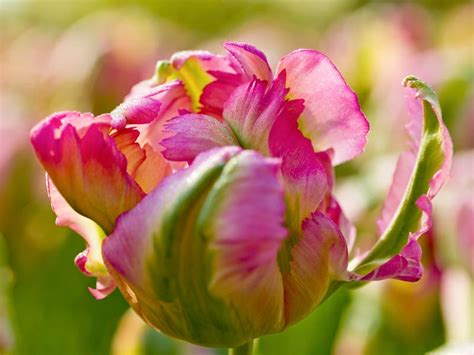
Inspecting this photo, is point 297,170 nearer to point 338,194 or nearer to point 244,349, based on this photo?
point 244,349

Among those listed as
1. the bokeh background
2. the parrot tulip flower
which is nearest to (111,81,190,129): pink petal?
the parrot tulip flower

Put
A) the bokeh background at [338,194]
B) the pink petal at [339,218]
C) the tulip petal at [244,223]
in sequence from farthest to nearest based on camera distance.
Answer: the bokeh background at [338,194]
the pink petal at [339,218]
the tulip petal at [244,223]

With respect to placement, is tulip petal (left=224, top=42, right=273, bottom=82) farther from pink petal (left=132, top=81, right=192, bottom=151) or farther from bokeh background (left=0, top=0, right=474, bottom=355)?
bokeh background (left=0, top=0, right=474, bottom=355)

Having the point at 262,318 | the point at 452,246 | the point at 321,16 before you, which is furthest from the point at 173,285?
the point at 321,16

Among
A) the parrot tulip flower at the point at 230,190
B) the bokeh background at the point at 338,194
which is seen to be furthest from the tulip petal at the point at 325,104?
the bokeh background at the point at 338,194

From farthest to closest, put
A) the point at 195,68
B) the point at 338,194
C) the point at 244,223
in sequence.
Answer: the point at 338,194
the point at 195,68
the point at 244,223

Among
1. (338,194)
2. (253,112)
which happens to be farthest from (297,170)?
(338,194)

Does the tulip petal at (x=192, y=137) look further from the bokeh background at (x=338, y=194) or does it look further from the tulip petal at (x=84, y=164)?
the bokeh background at (x=338, y=194)
